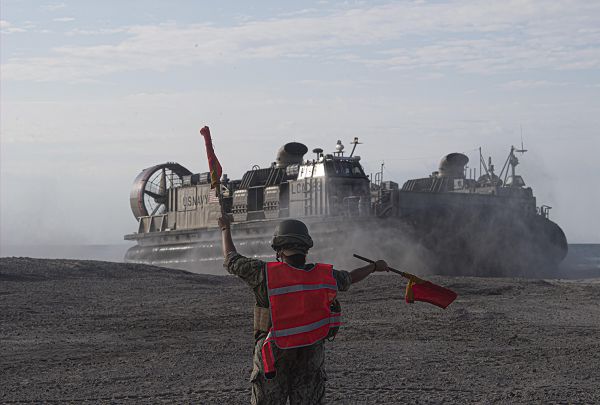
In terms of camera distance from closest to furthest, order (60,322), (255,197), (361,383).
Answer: (361,383) → (60,322) → (255,197)

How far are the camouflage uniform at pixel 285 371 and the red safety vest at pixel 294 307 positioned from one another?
49 millimetres

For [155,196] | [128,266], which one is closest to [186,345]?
[128,266]

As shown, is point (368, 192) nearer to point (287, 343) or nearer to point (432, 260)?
point (432, 260)

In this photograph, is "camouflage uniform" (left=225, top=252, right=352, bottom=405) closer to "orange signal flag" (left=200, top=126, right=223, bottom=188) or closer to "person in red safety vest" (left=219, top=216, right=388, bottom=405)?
"person in red safety vest" (left=219, top=216, right=388, bottom=405)

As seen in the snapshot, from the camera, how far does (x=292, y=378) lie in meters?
4.00

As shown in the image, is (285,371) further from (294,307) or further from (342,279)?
(342,279)

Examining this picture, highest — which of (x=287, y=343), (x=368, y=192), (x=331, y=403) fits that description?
A: (x=368, y=192)

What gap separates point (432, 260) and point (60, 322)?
394 inches

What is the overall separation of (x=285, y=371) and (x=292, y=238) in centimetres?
58

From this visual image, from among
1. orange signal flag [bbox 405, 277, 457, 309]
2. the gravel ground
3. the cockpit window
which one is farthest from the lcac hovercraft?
orange signal flag [bbox 405, 277, 457, 309]

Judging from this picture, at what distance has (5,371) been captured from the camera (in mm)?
7359

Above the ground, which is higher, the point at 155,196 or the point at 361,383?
the point at 155,196

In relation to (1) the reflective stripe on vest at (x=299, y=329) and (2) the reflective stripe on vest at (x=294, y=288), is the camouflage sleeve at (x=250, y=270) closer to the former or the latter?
(2) the reflective stripe on vest at (x=294, y=288)

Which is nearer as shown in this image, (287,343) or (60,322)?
(287,343)
